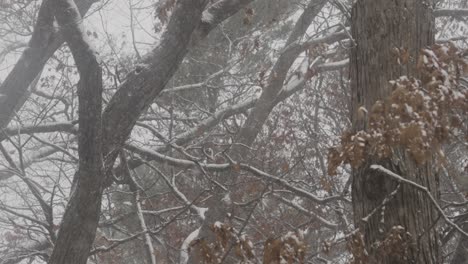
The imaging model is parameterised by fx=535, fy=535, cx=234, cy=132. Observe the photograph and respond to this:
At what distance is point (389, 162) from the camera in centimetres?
306

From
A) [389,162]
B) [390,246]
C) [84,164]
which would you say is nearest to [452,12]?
[389,162]

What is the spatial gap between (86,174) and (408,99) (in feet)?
7.56

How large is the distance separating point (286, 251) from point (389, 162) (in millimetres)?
785

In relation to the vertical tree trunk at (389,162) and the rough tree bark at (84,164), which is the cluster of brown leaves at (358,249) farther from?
the rough tree bark at (84,164)

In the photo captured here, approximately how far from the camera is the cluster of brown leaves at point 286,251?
114 inches

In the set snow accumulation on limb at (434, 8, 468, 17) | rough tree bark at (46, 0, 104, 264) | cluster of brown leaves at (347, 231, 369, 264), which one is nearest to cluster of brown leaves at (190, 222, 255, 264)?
cluster of brown leaves at (347, 231, 369, 264)

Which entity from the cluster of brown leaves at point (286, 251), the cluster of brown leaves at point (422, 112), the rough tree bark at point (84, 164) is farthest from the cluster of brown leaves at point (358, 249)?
the rough tree bark at point (84, 164)

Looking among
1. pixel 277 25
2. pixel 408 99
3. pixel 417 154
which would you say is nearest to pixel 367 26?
pixel 408 99

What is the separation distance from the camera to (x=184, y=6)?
4.18 meters

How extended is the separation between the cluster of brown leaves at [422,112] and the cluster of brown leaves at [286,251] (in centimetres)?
56

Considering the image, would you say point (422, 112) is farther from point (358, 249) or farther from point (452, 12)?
point (452, 12)

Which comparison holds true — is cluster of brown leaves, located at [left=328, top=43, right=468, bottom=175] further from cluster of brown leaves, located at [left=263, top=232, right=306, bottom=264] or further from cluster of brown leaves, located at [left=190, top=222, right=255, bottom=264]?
cluster of brown leaves, located at [left=190, top=222, right=255, bottom=264]

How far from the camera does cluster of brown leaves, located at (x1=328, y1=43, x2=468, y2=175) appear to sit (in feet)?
7.80

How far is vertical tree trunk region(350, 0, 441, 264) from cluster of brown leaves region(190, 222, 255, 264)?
0.68 m
